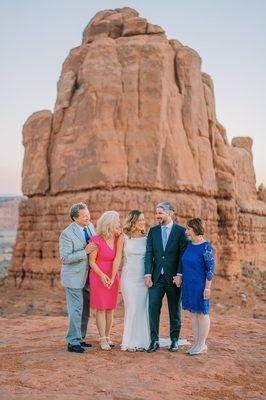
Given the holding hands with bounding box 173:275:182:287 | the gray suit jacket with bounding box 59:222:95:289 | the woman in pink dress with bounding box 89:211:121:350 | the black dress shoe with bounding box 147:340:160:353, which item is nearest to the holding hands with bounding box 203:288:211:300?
the holding hands with bounding box 173:275:182:287

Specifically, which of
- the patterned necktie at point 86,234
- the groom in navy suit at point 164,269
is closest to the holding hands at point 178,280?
the groom in navy suit at point 164,269

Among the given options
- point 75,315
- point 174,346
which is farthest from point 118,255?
point 174,346

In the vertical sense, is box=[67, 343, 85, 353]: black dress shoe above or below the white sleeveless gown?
below

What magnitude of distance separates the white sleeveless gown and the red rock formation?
313 inches

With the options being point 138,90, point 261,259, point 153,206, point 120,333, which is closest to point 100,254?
point 120,333

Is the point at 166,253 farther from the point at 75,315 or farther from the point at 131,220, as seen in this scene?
the point at 75,315

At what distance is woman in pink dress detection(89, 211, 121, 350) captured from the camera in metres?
6.68

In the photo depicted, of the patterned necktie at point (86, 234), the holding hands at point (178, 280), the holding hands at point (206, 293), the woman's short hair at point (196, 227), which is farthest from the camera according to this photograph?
the patterned necktie at point (86, 234)

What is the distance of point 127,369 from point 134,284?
1440 mm

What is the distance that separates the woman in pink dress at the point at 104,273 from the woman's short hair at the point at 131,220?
0.46 feet

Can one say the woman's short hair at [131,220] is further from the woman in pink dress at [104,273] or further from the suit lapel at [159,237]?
the suit lapel at [159,237]

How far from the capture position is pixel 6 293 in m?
16.2

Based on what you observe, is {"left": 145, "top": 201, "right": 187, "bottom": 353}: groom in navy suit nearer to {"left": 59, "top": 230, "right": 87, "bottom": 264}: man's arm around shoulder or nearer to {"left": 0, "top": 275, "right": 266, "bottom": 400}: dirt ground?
{"left": 0, "top": 275, "right": 266, "bottom": 400}: dirt ground

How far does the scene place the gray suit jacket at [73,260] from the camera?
21.8 feet
